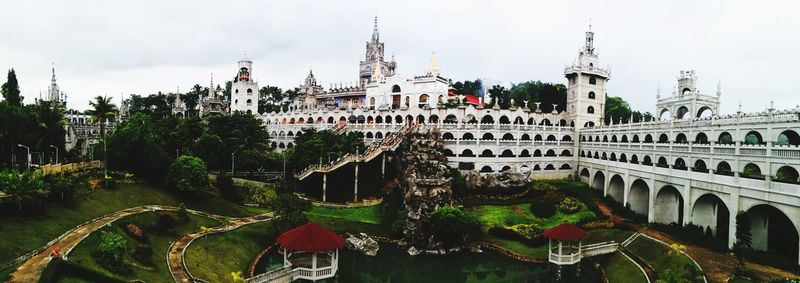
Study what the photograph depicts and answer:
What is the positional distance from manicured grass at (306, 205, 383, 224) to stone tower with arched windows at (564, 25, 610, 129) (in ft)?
92.4

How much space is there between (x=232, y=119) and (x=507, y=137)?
31713 millimetres

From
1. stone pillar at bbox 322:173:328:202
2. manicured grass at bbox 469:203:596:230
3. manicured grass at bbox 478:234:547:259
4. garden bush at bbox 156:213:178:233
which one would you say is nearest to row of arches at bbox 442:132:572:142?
manicured grass at bbox 469:203:596:230

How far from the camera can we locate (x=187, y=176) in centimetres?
3888

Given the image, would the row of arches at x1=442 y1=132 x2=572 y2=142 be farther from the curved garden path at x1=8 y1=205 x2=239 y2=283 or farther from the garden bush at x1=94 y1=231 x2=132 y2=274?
the garden bush at x1=94 y1=231 x2=132 y2=274

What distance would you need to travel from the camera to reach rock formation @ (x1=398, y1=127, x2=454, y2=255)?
132ft

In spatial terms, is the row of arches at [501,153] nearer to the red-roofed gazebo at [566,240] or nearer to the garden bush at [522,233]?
the garden bush at [522,233]

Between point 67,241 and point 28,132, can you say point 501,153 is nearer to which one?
point 67,241

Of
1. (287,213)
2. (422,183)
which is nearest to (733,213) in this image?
(422,183)

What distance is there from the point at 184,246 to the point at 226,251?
107 inches

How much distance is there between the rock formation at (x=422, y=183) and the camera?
4020cm

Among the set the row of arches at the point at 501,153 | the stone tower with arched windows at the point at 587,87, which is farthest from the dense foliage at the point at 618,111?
the row of arches at the point at 501,153

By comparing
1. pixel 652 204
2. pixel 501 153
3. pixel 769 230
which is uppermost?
pixel 501 153

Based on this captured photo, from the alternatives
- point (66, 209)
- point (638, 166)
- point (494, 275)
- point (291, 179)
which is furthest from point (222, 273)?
point (638, 166)

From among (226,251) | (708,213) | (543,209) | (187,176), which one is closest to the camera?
(226,251)
